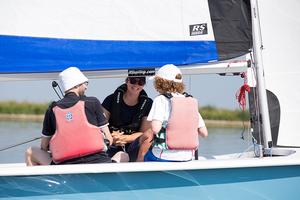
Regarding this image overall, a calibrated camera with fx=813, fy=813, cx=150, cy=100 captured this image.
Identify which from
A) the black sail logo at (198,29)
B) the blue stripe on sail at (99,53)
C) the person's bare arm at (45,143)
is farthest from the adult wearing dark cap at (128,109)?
the person's bare arm at (45,143)

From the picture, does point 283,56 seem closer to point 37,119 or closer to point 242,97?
point 242,97

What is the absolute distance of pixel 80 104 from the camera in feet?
13.9

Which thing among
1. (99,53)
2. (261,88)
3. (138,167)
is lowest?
(138,167)

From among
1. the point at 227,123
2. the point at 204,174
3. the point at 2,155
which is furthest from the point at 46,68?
the point at 227,123

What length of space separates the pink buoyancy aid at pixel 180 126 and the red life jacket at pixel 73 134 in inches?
16.2

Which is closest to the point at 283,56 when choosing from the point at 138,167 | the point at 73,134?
the point at 138,167

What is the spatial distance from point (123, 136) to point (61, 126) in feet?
2.67

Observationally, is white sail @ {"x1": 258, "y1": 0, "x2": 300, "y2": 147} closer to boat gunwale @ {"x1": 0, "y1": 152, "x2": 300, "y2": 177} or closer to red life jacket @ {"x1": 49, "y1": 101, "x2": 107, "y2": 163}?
boat gunwale @ {"x1": 0, "y1": 152, "x2": 300, "y2": 177}

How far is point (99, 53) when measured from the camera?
4.98 metres

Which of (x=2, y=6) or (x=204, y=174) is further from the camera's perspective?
(x=2, y=6)

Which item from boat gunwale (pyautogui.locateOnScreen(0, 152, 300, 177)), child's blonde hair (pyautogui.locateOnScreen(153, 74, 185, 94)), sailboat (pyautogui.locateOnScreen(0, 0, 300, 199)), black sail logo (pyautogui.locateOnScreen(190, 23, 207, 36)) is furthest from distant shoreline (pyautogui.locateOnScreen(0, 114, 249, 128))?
boat gunwale (pyautogui.locateOnScreen(0, 152, 300, 177))

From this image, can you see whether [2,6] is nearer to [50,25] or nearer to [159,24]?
[50,25]

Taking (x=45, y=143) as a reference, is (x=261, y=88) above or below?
above

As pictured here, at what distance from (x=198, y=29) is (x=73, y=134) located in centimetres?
123
